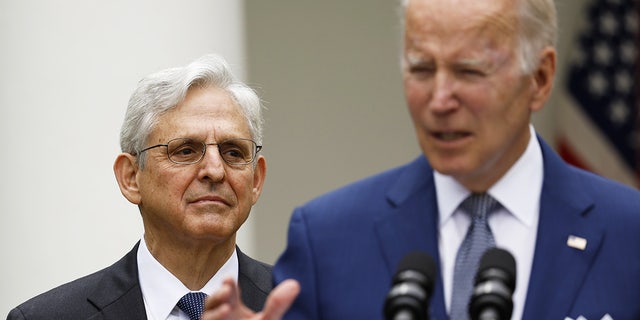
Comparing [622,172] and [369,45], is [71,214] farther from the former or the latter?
[622,172]

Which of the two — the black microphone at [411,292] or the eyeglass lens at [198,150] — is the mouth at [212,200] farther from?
the black microphone at [411,292]

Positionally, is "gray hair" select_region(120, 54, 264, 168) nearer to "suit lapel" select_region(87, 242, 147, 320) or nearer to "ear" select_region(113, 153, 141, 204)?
"ear" select_region(113, 153, 141, 204)

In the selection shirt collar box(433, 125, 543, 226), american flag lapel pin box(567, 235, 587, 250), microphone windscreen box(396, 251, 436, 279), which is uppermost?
microphone windscreen box(396, 251, 436, 279)

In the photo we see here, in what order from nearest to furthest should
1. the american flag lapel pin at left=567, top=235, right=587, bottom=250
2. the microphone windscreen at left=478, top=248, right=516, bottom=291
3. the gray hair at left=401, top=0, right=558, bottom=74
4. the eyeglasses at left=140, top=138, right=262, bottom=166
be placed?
→ the microphone windscreen at left=478, top=248, right=516, bottom=291
the gray hair at left=401, top=0, right=558, bottom=74
the american flag lapel pin at left=567, top=235, right=587, bottom=250
the eyeglasses at left=140, top=138, right=262, bottom=166

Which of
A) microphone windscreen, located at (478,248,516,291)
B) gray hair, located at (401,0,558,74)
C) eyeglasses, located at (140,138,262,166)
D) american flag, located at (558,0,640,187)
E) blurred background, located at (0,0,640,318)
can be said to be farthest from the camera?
american flag, located at (558,0,640,187)

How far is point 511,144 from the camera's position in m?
3.94

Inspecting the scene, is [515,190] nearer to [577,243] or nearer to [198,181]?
[577,243]

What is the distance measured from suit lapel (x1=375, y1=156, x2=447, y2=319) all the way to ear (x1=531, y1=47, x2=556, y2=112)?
351mm

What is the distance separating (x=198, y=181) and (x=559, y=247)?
2016 millimetres

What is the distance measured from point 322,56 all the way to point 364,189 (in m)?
8.87

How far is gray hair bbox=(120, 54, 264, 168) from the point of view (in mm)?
5820

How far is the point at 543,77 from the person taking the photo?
398 centimetres

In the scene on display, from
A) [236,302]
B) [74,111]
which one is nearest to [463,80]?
[236,302]

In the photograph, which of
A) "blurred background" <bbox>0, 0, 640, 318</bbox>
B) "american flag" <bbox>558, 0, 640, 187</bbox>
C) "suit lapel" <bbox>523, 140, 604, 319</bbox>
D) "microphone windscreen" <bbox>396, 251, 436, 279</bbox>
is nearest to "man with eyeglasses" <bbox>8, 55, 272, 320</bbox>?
"blurred background" <bbox>0, 0, 640, 318</bbox>
